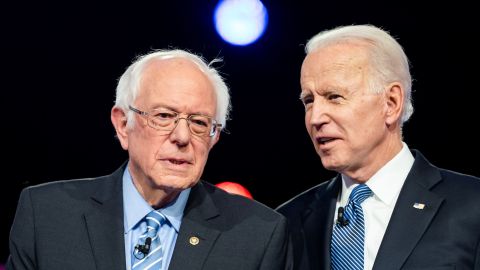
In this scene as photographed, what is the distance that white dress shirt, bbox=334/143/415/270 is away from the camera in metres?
3.55

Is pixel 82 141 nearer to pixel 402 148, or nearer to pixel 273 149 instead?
pixel 273 149

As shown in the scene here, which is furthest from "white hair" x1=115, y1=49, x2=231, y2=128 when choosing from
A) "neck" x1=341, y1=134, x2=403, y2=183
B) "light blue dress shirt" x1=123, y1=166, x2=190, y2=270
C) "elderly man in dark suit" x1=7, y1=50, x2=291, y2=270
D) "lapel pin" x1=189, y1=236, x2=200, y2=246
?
"neck" x1=341, y1=134, x2=403, y2=183

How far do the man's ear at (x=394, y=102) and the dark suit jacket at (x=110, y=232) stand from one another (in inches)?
28.2

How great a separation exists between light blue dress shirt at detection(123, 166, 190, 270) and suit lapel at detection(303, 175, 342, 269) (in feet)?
2.16

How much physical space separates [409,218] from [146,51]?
3.12 meters

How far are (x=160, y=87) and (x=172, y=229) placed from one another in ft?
2.15

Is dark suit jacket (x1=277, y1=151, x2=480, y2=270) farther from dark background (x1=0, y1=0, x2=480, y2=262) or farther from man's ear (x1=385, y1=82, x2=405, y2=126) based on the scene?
dark background (x1=0, y1=0, x2=480, y2=262)

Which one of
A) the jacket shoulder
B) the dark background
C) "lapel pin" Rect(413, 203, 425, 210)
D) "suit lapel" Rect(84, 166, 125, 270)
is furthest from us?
the dark background

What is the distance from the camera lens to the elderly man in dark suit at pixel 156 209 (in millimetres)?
3346

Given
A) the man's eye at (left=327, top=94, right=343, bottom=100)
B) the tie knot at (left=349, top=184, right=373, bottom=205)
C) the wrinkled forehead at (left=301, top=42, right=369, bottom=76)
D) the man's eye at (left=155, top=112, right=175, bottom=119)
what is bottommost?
the tie knot at (left=349, top=184, right=373, bottom=205)

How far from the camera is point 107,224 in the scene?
3418 mm

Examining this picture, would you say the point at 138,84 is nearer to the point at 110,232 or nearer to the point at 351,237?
the point at 110,232

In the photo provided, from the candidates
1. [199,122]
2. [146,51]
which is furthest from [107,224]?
[146,51]

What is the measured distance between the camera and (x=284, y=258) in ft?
11.8
